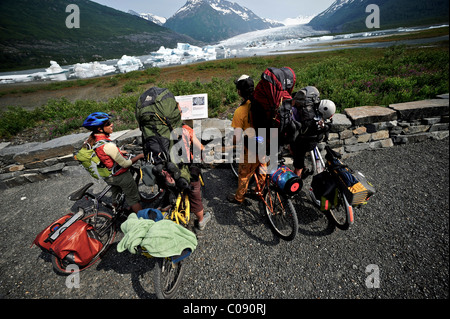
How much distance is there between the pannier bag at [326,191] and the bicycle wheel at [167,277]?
2.63m

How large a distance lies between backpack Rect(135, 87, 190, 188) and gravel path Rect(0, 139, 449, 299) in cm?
175

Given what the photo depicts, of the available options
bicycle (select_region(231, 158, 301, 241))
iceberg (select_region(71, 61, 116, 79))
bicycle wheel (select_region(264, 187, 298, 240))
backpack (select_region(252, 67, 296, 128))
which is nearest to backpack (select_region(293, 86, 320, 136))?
backpack (select_region(252, 67, 296, 128))

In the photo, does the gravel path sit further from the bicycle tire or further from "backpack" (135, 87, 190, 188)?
"backpack" (135, 87, 190, 188)

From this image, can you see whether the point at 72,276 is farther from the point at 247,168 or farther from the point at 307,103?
the point at 307,103

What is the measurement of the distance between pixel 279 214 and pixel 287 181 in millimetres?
933

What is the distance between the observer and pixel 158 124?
8.11ft

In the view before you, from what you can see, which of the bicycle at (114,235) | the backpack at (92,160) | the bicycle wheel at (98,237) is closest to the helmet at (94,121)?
the backpack at (92,160)

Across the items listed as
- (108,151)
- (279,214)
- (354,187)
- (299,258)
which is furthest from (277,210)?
(108,151)

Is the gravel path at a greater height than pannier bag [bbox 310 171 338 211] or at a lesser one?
lesser

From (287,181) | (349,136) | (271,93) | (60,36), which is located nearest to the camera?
(271,93)

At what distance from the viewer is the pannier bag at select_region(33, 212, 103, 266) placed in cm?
253

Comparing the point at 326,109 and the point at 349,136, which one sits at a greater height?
the point at 326,109

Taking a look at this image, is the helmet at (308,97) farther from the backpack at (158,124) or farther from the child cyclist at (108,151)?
the child cyclist at (108,151)

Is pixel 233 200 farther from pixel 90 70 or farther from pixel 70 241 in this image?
pixel 90 70
